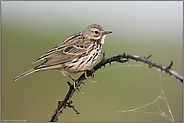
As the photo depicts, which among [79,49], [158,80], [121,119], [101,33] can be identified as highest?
[101,33]

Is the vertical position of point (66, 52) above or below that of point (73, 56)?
above

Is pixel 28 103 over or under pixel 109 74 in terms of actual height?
under

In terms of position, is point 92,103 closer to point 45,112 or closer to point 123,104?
point 123,104

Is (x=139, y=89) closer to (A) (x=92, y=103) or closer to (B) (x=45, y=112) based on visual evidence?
(A) (x=92, y=103)

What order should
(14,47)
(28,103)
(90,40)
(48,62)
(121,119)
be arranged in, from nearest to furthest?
(48,62) → (90,40) → (121,119) → (28,103) → (14,47)

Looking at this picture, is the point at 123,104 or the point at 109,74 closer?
the point at 123,104

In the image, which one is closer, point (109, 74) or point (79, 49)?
point (79, 49)

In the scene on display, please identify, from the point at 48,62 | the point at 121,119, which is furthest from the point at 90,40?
the point at 121,119

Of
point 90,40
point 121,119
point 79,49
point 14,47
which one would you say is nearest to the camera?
point 79,49

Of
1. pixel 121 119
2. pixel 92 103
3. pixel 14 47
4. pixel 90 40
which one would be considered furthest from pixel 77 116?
pixel 14 47
